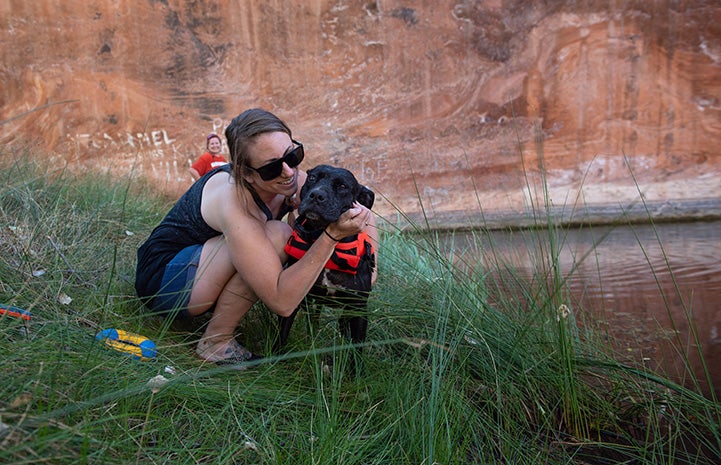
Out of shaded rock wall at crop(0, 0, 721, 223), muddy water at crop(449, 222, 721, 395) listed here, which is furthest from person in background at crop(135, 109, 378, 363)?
shaded rock wall at crop(0, 0, 721, 223)

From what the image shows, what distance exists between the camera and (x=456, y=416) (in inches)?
65.3

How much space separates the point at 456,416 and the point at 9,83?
1000 cm

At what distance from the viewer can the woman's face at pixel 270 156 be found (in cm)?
194

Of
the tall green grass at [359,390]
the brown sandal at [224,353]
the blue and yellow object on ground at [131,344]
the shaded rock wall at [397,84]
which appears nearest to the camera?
the tall green grass at [359,390]

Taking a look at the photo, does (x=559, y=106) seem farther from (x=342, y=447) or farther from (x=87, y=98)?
(x=342, y=447)

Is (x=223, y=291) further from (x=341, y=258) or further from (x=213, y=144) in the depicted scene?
(x=213, y=144)

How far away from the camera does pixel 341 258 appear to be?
1.93 metres

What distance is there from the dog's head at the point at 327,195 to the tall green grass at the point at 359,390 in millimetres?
330

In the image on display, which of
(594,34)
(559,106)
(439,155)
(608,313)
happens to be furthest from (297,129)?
(608,313)

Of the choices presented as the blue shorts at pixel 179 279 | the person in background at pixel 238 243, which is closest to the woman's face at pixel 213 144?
the person in background at pixel 238 243

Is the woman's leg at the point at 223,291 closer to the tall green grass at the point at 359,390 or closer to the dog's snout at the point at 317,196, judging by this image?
the tall green grass at the point at 359,390

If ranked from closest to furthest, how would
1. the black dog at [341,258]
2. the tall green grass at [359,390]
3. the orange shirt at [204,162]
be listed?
the tall green grass at [359,390] < the black dog at [341,258] < the orange shirt at [204,162]

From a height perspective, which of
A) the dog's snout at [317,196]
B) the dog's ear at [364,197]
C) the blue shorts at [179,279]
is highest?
the dog's snout at [317,196]

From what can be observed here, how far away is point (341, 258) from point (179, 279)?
643mm
